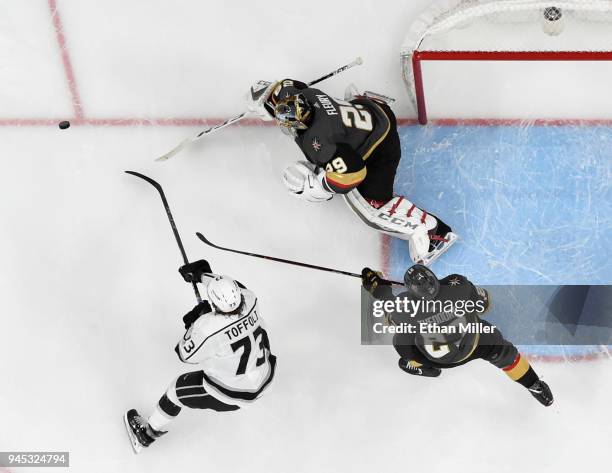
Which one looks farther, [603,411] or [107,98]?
[107,98]

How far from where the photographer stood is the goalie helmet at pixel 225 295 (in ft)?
12.2

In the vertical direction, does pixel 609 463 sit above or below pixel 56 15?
below

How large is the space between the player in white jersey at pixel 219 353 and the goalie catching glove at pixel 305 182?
0.66 meters

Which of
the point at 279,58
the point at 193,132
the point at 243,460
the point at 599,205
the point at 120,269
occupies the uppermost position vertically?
the point at 279,58

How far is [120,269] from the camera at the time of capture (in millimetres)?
4734

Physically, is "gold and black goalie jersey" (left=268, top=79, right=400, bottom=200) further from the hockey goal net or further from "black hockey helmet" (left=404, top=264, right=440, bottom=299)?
"black hockey helmet" (left=404, top=264, right=440, bottom=299)

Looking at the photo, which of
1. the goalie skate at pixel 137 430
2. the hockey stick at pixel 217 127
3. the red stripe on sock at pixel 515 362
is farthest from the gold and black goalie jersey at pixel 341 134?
the goalie skate at pixel 137 430

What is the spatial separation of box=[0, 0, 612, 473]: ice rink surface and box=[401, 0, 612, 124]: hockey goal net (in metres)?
0.17

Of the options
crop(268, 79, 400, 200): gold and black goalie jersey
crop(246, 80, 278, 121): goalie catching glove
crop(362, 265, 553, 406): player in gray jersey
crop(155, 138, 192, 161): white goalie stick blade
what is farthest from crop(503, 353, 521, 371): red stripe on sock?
crop(155, 138, 192, 161): white goalie stick blade

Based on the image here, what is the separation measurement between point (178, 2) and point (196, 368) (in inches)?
90.6

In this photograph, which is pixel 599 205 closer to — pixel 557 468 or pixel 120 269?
pixel 557 468

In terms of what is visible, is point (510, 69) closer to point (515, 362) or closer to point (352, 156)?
point (352, 156)

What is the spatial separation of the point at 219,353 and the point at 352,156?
1.22 metres

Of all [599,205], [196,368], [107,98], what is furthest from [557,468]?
[107,98]
